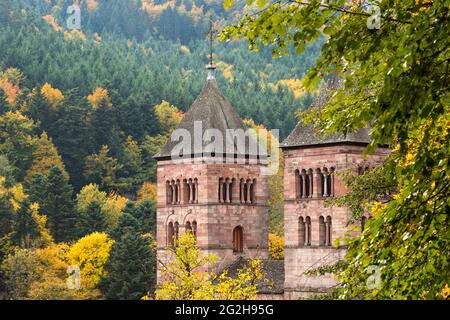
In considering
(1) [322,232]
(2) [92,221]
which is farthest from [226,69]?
(1) [322,232]

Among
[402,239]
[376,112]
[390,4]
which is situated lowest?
[402,239]

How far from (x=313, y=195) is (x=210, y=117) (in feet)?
34.6

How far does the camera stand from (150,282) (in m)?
97.9

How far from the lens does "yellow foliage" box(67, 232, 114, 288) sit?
102 m

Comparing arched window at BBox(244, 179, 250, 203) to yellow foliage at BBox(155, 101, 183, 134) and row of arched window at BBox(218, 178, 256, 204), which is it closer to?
row of arched window at BBox(218, 178, 256, 204)

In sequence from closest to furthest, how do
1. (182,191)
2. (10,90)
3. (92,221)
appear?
(182,191), (92,221), (10,90)

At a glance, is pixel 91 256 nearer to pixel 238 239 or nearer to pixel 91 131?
pixel 238 239

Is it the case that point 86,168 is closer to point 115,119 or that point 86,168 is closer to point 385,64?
point 115,119

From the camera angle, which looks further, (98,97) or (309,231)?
(98,97)

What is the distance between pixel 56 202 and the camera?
11325 centimetres

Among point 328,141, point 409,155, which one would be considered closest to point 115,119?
point 328,141

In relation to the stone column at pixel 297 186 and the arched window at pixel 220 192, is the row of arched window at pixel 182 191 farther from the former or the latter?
the stone column at pixel 297 186

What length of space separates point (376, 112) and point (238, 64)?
160985mm

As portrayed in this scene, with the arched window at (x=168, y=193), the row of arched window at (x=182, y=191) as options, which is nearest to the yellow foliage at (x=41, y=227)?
the arched window at (x=168, y=193)
